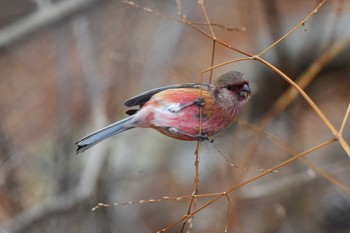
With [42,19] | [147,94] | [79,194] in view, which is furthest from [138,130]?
[147,94]

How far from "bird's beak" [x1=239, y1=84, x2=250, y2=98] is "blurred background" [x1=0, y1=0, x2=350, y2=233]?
1968 mm

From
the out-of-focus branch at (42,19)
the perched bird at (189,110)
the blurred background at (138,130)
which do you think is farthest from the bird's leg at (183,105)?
the out-of-focus branch at (42,19)

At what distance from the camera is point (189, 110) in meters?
2.14

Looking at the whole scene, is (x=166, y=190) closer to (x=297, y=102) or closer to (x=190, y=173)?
(x=190, y=173)

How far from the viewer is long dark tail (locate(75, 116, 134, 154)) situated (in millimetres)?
1924

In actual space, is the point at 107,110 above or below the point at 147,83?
below

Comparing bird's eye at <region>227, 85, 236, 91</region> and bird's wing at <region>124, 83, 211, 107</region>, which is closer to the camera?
bird's eye at <region>227, 85, 236, 91</region>

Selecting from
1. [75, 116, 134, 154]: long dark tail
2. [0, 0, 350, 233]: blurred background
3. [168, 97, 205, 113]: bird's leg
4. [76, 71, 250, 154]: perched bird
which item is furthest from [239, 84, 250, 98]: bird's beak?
[0, 0, 350, 233]: blurred background

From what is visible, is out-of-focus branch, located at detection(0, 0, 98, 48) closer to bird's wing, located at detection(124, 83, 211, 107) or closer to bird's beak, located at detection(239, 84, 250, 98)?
bird's wing, located at detection(124, 83, 211, 107)

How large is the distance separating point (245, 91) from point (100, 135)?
496mm

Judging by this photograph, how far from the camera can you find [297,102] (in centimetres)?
559

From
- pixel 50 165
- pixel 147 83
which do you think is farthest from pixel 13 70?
pixel 147 83

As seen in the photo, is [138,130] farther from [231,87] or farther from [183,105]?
[231,87]

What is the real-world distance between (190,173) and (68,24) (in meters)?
2.40
